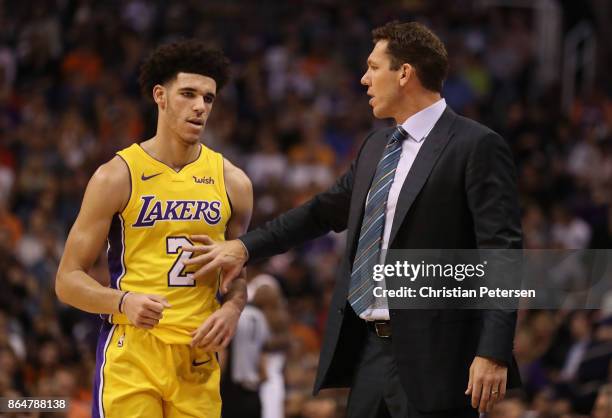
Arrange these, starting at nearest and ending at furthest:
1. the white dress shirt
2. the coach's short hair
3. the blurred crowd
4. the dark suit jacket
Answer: the dark suit jacket
the white dress shirt
the coach's short hair
the blurred crowd

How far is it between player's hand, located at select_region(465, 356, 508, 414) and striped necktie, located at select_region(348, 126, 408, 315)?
644 mm

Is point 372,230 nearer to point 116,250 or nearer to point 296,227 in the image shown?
point 296,227

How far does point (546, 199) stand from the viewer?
14555 millimetres

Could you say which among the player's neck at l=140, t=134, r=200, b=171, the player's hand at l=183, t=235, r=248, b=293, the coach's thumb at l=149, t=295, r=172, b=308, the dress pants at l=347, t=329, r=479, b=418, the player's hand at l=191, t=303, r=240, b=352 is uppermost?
the player's neck at l=140, t=134, r=200, b=171

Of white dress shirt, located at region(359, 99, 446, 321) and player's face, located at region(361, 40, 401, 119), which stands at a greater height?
player's face, located at region(361, 40, 401, 119)

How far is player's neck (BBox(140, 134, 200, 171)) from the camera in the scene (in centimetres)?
530

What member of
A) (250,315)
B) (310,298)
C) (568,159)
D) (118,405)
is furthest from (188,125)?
(568,159)

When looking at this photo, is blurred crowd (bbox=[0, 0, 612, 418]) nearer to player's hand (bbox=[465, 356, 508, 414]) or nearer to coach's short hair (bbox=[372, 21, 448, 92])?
Answer: player's hand (bbox=[465, 356, 508, 414])

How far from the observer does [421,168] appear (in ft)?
16.3

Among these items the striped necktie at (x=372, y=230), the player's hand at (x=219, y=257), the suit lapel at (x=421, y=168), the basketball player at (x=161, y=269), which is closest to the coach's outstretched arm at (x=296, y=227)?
the player's hand at (x=219, y=257)

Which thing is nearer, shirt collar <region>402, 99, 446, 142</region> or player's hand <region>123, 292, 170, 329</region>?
player's hand <region>123, 292, 170, 329</region>

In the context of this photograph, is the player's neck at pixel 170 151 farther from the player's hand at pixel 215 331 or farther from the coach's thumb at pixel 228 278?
the player's hand at pixel 215 331

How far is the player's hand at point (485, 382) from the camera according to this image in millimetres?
4555

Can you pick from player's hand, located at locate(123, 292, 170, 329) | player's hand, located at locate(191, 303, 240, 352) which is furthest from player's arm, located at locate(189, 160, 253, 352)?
player's hand, located at locate(123, 292, 170, 329)
